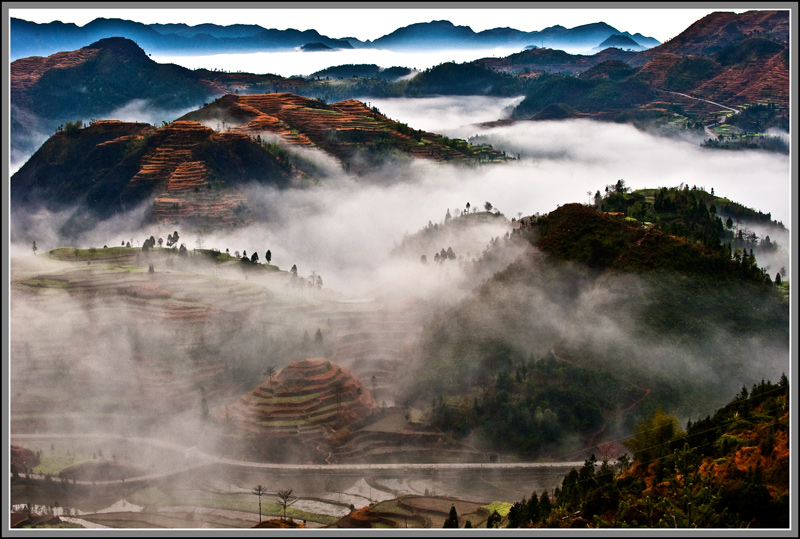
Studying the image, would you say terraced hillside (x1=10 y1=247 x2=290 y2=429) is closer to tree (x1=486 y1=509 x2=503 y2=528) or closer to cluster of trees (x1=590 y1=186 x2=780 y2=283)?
tree (x1=486 y1=509 x2=503 y2=528)

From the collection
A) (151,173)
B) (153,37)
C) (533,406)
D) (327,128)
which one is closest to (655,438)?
(533,406)

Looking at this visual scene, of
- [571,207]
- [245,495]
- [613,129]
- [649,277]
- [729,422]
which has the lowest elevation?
[245,495]

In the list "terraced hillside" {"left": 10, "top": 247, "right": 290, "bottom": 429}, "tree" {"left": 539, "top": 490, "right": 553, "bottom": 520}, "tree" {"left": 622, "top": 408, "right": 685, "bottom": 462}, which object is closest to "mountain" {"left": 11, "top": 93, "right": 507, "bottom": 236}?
"terraced hillside" {"left": 10, "top": 247, "right": 290, "bottom": 429}

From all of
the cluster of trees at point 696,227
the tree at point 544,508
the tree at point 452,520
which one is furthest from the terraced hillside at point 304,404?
the tree at point 544,508

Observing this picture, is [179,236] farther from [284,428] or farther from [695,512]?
[695,512]

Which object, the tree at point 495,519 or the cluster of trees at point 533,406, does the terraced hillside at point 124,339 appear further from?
the tree at point 495,519

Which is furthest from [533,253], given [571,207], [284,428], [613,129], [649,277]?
[613,129]

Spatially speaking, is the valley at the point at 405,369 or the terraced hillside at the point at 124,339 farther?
the terraced hillside at the point at 124,339
